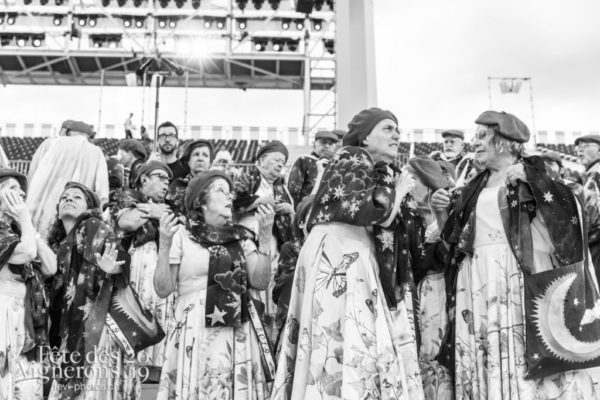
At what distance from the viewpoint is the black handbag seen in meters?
4.08

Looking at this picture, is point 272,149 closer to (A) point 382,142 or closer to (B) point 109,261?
(B) point 109,261

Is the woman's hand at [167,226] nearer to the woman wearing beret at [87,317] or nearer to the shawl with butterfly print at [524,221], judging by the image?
the woman wearing beret at [87,317]

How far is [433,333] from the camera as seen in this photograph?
3.86 m

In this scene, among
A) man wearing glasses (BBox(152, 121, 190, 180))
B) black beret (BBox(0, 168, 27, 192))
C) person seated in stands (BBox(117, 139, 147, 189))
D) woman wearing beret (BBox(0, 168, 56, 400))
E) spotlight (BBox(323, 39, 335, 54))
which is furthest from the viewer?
spotlight (BBox(323, 39, 335, 54))

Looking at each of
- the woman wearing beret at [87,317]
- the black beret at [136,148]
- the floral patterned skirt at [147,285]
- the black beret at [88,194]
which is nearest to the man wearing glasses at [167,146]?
the black beret at [136,148]

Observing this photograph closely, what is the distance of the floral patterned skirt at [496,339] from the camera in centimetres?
326

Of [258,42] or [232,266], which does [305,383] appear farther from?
[258,42]

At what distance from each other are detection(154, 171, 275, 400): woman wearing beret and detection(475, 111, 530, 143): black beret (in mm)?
1265

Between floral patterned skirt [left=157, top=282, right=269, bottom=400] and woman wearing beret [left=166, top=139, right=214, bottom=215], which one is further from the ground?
woman wearing beret [left=166, top=139, right=214, bottom=215]

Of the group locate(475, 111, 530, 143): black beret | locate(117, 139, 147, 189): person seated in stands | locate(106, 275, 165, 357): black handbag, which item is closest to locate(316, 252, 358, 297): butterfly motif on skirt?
locate(475, 111, 530, 143): black beret

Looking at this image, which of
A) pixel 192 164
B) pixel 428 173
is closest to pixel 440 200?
pixel 428 173

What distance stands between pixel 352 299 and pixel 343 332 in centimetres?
15

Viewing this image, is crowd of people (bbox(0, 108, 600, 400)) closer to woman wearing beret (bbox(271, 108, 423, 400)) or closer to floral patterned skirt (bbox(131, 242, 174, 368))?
woman wearing beret (bbox(271, 108, 423, 400))

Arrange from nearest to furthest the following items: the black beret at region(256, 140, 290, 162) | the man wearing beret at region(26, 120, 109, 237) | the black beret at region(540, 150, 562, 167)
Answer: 1. the man wearing beret at region(26, 120, 109, 237)
2. the black beret at region(256, 140, 290, 162)
3. the black beret at region(540, 150, 562, 167)
